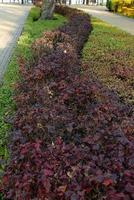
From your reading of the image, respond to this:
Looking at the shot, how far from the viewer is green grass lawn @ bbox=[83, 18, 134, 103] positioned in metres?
8.76

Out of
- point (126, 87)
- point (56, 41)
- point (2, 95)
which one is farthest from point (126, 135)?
point (56, 41)

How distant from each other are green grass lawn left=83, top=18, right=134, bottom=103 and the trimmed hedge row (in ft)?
5.92

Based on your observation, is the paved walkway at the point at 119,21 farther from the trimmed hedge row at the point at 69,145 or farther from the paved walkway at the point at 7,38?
the trimmed hedge row at the point at 69,145

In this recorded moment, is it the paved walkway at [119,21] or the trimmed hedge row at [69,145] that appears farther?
the paved walkway at [119,21]

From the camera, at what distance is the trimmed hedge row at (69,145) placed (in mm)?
3508

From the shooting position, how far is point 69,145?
13.5 feet

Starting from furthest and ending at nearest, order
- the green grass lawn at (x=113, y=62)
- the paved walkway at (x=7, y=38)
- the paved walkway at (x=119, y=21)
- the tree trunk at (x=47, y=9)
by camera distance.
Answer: the tree trunk at (x=47, y=9) < the paved walkway at (x=119, y=21) < the paved walkway at (x=7, y=38) < the green grass lawn at (x=113, y=62)

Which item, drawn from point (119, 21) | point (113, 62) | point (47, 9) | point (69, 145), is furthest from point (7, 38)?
point (69, 145)

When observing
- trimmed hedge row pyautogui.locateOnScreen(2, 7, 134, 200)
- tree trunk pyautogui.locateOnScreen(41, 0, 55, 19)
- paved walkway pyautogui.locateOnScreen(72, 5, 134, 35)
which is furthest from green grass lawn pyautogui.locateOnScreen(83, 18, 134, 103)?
tree trunk pyautogui.locateOnScreen(41, 0, 55, 19)

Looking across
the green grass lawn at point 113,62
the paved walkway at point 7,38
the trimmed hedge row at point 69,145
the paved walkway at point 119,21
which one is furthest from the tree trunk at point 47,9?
the trimmed hedge row at point 69,145

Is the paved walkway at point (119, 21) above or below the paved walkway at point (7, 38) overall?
below

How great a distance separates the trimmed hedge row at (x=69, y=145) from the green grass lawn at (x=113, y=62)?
5.92 ft

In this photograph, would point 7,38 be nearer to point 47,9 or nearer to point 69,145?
point 47,9

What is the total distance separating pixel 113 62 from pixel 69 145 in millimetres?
7263
